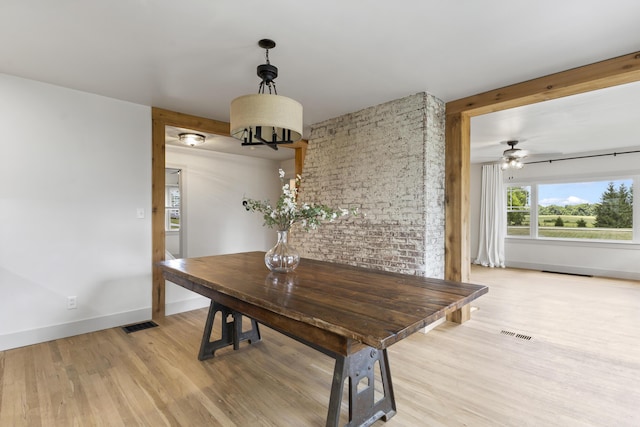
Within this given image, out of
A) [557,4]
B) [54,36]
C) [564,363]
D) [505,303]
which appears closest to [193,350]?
[54,36]

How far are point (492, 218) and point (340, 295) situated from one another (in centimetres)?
675

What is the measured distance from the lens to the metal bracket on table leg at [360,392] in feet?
5.04

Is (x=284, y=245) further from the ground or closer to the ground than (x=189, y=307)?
further from the ground

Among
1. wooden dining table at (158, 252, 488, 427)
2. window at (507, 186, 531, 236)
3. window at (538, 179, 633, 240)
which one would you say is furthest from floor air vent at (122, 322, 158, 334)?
window at (538, 179, 633, 240)

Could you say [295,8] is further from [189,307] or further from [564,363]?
[189,307]

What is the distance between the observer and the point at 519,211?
7.08 meters

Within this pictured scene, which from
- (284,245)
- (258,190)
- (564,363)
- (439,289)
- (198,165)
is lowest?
(564,363)

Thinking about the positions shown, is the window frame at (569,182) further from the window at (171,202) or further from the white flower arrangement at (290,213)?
the window at (171,202)

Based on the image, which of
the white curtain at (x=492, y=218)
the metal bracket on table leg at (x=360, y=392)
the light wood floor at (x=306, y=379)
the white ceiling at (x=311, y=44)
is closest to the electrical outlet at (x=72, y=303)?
the light wood floor at (x=306, y=379)

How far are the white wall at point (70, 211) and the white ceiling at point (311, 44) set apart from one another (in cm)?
31

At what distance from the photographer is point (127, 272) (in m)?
3.37

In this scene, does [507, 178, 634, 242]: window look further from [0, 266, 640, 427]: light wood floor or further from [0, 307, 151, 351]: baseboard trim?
[0, 307, 151, 351]: baseboard trim

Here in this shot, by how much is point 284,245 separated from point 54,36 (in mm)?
2162

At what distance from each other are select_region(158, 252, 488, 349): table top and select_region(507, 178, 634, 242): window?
6360mm
